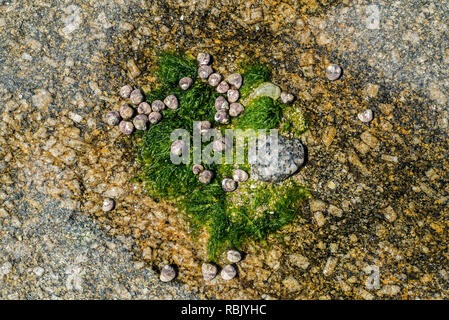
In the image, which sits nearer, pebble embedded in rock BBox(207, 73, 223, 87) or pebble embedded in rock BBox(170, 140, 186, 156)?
pebble embedded in rock BBox(170, 140, 186, 156)

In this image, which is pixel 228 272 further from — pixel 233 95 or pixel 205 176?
pixel 233 95

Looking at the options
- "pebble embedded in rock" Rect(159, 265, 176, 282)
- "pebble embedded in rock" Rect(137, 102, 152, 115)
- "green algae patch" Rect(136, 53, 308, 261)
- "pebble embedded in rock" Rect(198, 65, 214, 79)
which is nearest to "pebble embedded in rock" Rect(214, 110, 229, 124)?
"green algae patch" Rect(136, 53, 308, 261)

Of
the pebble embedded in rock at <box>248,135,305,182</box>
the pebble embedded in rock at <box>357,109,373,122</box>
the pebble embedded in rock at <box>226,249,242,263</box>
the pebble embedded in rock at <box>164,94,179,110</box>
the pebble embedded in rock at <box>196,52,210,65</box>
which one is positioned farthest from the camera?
the pebble embedded in rock at <box>196,52,210,65</box>

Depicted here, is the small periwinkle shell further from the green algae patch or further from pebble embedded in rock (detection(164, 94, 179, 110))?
pebble embedded in rock (detection(164, 94, 179, 110))

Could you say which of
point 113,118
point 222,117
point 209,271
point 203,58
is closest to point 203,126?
point 222,117

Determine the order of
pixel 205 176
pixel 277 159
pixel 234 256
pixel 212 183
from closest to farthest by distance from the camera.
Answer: pixel 234 256 < pixel 277 159 < pixel 205 176 < pixel 212 183

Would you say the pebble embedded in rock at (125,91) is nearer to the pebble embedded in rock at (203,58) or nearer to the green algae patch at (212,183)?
the green algae patch at (212,183)

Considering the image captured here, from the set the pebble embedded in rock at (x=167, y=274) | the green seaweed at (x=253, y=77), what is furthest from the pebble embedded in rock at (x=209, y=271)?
the green seaweed at (x=253, y=77)
